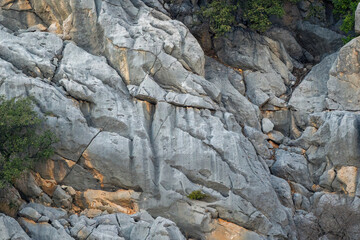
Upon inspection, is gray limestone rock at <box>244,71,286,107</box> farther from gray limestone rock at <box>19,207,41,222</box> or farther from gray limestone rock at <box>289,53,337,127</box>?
gray limestone rock at <box>19,207,41,222</box>

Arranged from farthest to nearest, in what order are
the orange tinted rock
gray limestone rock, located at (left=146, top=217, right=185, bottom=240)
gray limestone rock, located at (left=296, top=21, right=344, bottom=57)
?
1. gray limestone rock, located at (left=296, top=21, right=344, bottom=57)
2. the orange tinted rock
3. gray limestone rock, located at (left=146, top=217, right=185, bottom=240)

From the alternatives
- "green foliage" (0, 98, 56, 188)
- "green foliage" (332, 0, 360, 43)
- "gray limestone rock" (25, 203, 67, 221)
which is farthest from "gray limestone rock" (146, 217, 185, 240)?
"green foliage" (332, 0, 360, 43)

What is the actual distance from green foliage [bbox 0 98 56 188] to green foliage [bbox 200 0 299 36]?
44.5 ft

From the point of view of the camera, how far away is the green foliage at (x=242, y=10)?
36.2 metres

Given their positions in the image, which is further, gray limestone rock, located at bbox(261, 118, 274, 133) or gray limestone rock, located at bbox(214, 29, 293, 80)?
gray limestone rock, located at bbox(214, 29, 293, 80)

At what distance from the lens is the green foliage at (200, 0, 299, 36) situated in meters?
36.2

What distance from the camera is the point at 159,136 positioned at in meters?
30.7

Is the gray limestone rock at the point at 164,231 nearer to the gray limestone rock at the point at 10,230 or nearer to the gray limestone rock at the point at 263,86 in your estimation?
the gray limestone rock at the point at 10,230

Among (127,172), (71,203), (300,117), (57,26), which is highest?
(57,26)

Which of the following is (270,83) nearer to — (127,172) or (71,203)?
(127,172)

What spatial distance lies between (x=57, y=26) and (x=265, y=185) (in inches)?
609

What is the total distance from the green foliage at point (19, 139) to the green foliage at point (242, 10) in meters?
13.6

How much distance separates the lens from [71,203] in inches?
1154

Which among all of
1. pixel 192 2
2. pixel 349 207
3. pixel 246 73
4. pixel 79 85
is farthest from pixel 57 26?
pixel 349 207
